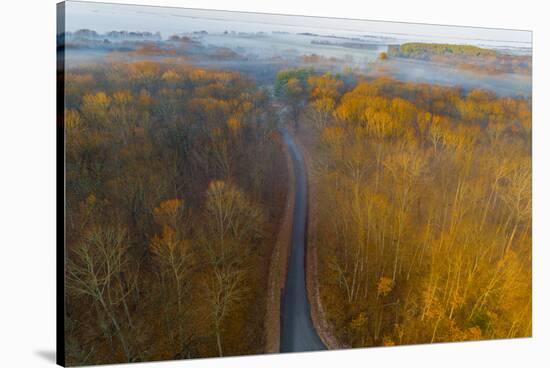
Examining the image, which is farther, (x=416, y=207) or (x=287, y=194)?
(x=416, y=207)

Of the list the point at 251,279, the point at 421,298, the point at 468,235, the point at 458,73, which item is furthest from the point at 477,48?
the point at 251,279

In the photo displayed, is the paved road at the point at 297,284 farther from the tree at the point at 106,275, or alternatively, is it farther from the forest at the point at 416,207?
the tree at the point at 106,275

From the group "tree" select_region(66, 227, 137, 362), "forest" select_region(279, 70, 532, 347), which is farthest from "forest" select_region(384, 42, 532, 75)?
"tree" select_region(66, 227, 137, 362)

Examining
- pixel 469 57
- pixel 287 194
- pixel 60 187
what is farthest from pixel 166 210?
pixel 469 57

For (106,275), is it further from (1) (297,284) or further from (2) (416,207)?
(2) (416,207)

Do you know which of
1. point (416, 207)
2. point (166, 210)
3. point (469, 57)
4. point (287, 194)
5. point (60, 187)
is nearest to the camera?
point (60, 187)

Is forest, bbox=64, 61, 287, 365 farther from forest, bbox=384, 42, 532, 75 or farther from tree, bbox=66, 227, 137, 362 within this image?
forest, bbox=384, 42, 532, 75

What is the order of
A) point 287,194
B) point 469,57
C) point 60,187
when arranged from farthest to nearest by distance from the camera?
point 469,57
point 287,194
point 60,187
